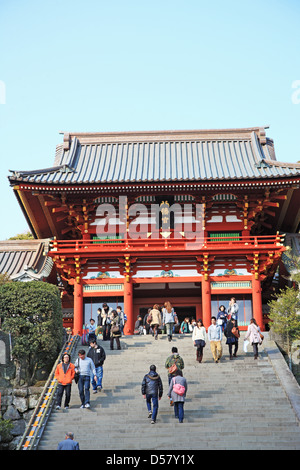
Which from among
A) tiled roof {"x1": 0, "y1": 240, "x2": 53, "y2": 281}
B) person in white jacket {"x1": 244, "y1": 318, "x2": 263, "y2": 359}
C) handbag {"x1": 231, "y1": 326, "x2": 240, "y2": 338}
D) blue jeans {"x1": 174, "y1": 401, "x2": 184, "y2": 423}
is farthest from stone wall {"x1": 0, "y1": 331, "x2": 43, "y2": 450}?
tiled roof {"x1": 0, "y1": 240, "x2": 53, "y2": 281}

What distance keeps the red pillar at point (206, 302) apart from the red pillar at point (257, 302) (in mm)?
2123

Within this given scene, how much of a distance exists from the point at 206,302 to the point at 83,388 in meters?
13.1

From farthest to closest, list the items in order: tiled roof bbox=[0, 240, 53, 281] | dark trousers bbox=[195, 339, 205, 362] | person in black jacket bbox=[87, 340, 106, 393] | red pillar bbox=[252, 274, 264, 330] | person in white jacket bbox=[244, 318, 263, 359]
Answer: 1. tiled roof bbox=[0, 240, 53, 281]
2. red pillar bbox=[252, 274, 264, 330]
3. person in white jacket bbox=[244, 318, 263, 359]
4. dark trousers bbox=[195, 339, 205, 362]
5. person in black jacket bbox=[87, 340, 106, 393]

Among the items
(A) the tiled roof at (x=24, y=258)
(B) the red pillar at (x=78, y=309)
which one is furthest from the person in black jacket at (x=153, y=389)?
(A) the tiled roof at (x=24, y=258)

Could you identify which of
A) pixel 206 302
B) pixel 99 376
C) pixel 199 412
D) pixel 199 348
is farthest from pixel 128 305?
pixel 199 412

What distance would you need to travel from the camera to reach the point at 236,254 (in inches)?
1169

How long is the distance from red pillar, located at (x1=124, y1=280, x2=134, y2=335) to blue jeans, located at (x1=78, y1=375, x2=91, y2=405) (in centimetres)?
1169

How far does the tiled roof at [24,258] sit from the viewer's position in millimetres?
31041

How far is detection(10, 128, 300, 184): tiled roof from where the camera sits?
30688 millimetres

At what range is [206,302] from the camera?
2942 centimetres

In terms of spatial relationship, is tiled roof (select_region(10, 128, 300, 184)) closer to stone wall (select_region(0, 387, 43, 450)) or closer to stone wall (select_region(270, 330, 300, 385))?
stone wall (select_region(270, 330, 300, 385))

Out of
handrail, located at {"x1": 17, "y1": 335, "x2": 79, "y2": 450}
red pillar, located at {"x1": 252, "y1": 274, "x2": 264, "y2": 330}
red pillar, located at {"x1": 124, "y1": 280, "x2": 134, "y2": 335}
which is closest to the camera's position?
handrail, located at {"x1": 17, "y1": 335, "x2": 79, "y2": 450}
